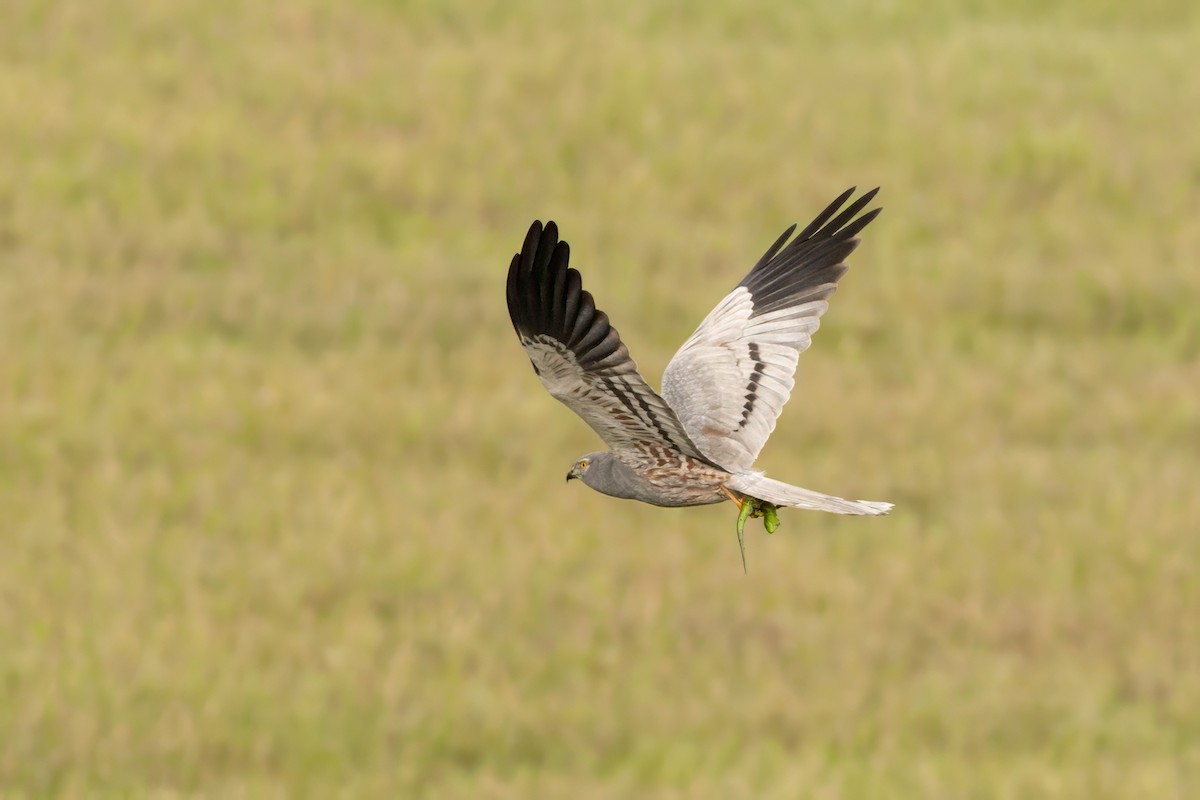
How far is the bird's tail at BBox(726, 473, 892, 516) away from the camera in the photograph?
15.1ft

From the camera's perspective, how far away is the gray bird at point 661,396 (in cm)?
457

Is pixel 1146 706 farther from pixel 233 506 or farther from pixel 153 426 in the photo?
pixel 153 426

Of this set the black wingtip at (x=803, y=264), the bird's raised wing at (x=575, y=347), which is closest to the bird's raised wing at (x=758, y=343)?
the black wingtip at (x=803, y=264)

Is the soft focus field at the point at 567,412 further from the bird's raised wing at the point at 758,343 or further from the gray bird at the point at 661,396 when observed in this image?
the gray bird at the point at 661,396

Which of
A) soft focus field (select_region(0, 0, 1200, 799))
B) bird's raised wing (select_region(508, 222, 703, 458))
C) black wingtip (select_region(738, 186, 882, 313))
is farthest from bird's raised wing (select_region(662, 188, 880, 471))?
soft focus field (select_region(0, 0, 1200, 799))

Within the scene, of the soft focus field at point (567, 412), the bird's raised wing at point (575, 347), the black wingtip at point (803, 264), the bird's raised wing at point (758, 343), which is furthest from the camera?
the soft focus field at point (567, 412)

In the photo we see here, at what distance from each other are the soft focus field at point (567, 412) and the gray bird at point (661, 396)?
6.54 metres

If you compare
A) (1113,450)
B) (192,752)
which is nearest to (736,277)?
(1113,450)

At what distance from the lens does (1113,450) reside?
17.6m

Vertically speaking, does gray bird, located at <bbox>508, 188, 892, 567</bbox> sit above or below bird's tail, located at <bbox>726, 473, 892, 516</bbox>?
above

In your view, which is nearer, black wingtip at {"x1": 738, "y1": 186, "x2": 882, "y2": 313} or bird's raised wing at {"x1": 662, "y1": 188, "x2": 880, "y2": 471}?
bird's raised wing at {"x1": 662, "y1": 188, "x2": 880, "y2": 471}

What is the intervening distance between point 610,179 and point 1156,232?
20.6ft

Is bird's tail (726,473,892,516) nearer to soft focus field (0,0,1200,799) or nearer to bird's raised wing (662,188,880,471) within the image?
bird's raised wing (662,188,880,471)

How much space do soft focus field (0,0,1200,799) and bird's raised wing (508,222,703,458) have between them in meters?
7.95
